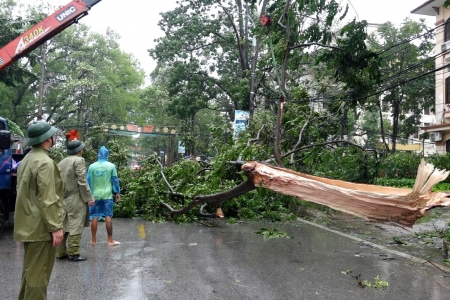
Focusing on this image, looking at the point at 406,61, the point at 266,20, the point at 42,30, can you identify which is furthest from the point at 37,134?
the point at 406,61

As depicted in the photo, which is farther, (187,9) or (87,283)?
(187,9)

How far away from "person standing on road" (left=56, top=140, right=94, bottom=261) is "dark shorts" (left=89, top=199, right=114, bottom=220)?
89cm

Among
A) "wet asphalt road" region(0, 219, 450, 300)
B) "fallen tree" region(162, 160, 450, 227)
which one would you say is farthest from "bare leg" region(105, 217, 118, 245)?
"fallen tree" region(162, 160, 450, 227)

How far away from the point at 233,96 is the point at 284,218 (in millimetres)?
14828

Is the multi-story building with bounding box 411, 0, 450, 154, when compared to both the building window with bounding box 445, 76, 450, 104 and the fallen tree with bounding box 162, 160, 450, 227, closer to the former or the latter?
the building window with bounding box 445, 76, 450, 104

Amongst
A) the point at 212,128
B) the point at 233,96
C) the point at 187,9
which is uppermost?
the point at 187,9

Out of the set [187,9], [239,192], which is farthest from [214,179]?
[187,9]

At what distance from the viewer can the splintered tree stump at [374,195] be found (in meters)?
4.00

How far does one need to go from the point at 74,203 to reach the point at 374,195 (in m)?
4.33

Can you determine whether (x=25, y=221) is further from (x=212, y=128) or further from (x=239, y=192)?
(x=212, y=128)

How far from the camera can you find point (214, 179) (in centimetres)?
918

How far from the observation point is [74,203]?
6430 millimetres

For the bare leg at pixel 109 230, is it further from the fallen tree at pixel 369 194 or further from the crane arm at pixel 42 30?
the crane arm at pixel 42 30

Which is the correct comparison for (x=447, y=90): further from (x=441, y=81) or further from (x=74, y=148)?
(x=74, y=148)
